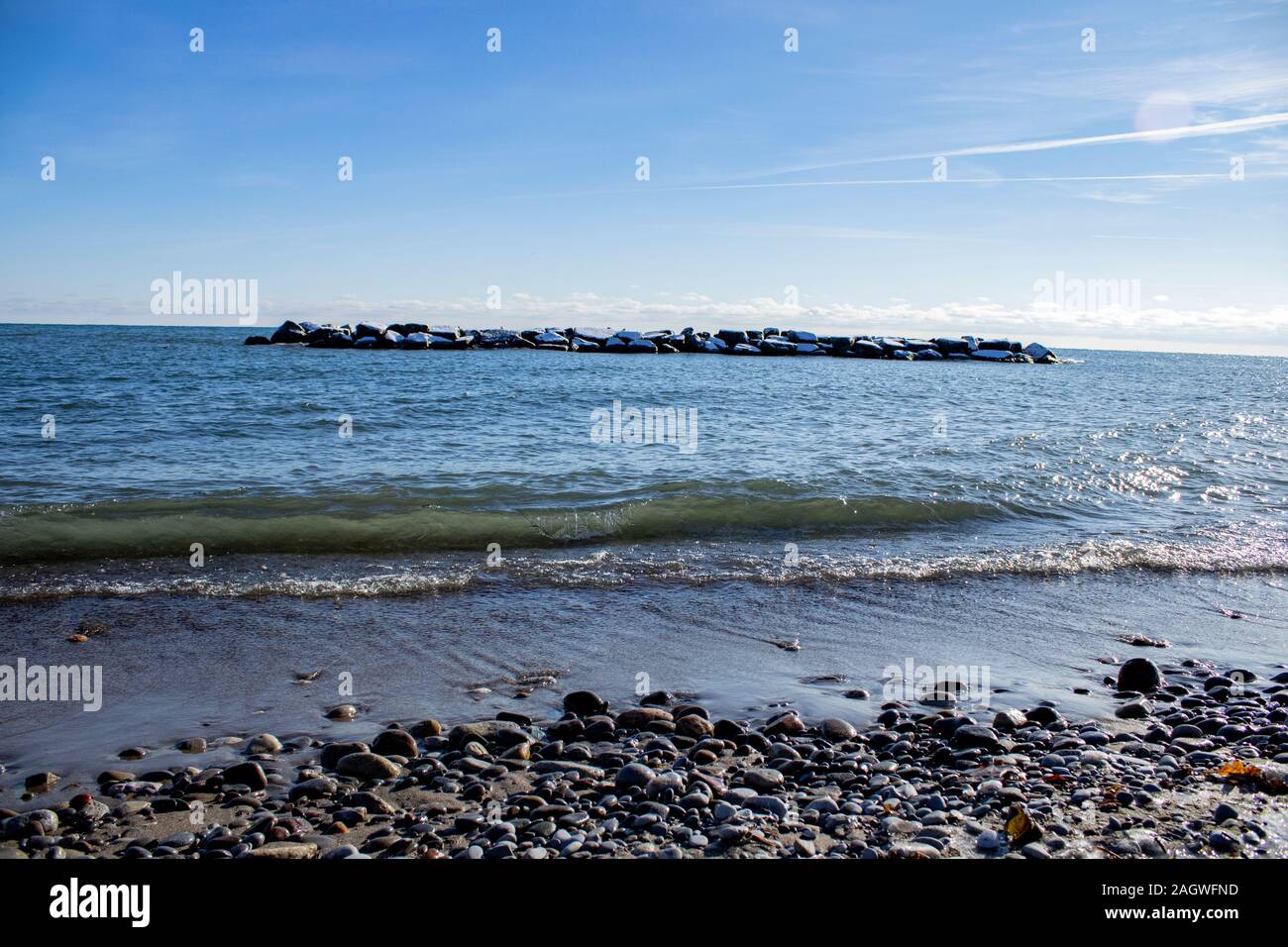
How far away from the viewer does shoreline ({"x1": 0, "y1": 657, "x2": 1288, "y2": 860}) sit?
3.86 m

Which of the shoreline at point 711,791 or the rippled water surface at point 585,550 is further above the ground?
the rippled water surface at point 585,550

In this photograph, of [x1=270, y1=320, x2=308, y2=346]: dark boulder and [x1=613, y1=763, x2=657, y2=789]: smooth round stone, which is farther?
[x1=270, y1=320, x2=308, y2=346]: dark boulder

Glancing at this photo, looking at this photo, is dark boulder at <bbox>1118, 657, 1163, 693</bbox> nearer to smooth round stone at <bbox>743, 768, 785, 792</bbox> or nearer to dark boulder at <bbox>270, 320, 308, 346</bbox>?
smooth round stone at <bbox>743, 768, 785, 792</bbox>

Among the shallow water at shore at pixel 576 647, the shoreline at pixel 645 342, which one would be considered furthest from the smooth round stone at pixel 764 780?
the shoreline at pixel 645 342

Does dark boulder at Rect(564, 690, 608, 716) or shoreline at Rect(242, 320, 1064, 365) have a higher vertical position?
shoreline at Rect(242, 320, 1064, 365)

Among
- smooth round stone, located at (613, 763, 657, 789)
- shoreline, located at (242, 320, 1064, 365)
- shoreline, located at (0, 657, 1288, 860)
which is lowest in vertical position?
shoreline, located at (0, 657, 1288, 860)

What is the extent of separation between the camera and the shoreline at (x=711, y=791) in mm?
3863

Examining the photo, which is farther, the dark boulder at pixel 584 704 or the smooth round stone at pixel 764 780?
the dark boulder at pixel 584 704

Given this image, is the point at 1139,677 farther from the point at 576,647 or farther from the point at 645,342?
the point at 645,342

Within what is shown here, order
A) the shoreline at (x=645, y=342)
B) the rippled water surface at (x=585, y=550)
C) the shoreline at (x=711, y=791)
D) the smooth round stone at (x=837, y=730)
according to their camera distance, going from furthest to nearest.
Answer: the shoreline at (x=645, y=342), the rippled water surface at (x=585, y=550), the smooth round stone at (x=837, y=730), the shoreline at (x=711, y=791)

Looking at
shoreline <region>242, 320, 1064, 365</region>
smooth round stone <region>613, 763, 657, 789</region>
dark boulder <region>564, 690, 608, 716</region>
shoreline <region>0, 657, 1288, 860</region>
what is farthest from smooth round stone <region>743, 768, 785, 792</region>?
shoreline <region>242, 320, 1064, 365</region>

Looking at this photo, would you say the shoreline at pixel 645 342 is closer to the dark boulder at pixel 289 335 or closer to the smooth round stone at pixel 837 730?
the dark boulder at pixel 289 335
